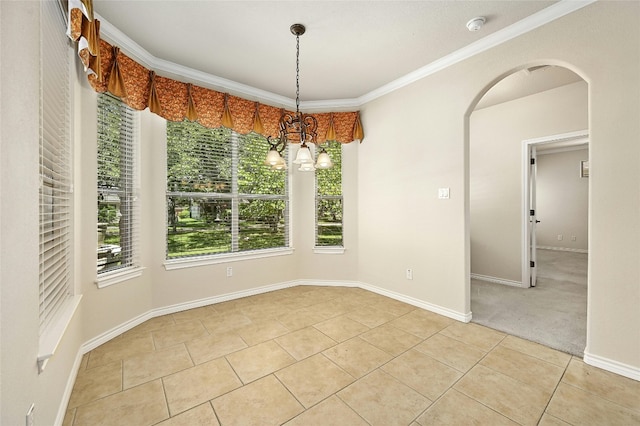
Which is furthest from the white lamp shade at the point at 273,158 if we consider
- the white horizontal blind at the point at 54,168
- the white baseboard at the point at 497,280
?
the white baseboard at the point at 497,280

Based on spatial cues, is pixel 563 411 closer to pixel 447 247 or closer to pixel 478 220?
pixel 447 247

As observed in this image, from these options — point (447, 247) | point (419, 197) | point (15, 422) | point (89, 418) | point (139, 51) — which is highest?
point (139, 51)

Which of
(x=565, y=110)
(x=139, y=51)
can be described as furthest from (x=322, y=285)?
(x=565, y=110)

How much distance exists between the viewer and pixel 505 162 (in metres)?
4.48

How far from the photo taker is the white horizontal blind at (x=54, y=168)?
156cm

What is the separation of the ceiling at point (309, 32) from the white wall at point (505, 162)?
2219 millimetres

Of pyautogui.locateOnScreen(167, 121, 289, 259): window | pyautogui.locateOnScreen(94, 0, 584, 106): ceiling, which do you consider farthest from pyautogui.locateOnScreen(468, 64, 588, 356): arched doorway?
pyautogui.locateOnScreen(167, 121, 289, 259): window

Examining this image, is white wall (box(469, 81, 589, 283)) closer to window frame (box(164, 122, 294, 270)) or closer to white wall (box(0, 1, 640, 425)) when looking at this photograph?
white wall (box(0, 1, 640, 425))

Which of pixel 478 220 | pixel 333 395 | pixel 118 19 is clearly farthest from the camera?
pixel 478 220

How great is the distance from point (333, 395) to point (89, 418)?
1514mm

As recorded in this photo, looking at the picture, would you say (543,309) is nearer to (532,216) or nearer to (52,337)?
(532,216)

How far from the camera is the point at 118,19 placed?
2.41 meters

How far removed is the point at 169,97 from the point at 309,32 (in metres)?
1.78

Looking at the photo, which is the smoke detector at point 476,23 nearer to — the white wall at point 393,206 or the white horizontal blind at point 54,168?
the white wall at point 393,206
